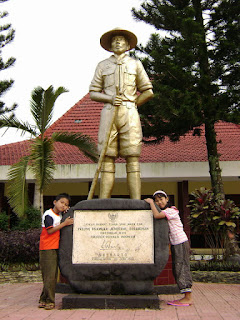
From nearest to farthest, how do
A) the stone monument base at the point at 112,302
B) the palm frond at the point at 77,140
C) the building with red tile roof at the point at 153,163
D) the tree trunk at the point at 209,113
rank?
the stone monument base at the point at 112,302 → the tree trunk at the point at 209,113 → the palm frond at the point at 77,140 → the building with red tile roof at the point at 153,163

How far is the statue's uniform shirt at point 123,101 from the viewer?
502 centimetres

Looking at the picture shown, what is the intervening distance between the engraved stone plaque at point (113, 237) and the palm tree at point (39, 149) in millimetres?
3861

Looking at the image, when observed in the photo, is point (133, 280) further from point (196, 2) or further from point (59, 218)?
point (196, 2)

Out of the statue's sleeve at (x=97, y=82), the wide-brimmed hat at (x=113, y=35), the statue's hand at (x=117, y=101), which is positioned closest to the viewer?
the statue's hand at (x=117, y=101)

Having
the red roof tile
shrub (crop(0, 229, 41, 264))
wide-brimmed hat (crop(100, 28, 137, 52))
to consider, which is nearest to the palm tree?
shrub (crop(0, 229, 41, 264))

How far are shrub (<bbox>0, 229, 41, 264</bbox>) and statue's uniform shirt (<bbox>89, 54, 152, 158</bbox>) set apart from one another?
3345 millimetres

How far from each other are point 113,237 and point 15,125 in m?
5.29

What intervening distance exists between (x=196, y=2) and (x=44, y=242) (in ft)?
25.2

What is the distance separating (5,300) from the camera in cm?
480

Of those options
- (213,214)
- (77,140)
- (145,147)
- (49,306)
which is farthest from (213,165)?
(49,306)

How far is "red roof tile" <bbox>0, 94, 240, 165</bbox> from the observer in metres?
10.5

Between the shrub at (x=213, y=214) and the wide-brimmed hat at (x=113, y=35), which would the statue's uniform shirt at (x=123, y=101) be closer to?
the wide-brimmed hat at (x=113, y=35)

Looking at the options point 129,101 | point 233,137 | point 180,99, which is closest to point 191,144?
point 233,137
